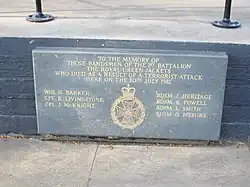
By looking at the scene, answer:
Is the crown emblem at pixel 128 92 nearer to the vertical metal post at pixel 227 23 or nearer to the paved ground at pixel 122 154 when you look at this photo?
the paved ground at pixel 122 154

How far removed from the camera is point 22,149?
3.30 m

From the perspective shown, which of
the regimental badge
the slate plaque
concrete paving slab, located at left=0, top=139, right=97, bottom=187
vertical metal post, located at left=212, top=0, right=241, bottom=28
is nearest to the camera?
concrete paving slab, located at left=0, top=139, right=97, bottom=187

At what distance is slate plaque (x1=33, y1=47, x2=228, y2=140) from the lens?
124 inches

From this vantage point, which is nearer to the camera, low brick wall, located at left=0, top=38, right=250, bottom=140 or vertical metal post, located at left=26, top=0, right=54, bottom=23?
low brick wall, located at left=0, top=38, right=250, bottom=140

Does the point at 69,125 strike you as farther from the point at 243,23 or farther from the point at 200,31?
the point at 243,23

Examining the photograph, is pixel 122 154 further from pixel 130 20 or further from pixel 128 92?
pixel 130 20

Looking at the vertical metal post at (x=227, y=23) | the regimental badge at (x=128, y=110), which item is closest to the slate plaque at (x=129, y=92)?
the regimental badge at (x=128, y=110)

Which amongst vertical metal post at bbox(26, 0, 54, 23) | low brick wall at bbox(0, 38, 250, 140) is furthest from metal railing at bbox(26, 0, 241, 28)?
low brick wall at bbox(0, 38, 250, 140)

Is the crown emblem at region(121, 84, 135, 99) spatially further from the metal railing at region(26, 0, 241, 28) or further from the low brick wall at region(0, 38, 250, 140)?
the metal railing at region(26, 0, 241, 28)

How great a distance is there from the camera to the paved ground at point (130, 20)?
3295mm

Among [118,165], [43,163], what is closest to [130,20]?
[118,165]

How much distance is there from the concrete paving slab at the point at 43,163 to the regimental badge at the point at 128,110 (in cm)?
26

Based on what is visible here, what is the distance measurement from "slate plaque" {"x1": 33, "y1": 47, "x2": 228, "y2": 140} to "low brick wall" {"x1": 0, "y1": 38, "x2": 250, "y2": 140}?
59 millimetres

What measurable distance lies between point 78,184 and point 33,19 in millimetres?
1401
